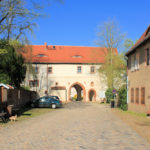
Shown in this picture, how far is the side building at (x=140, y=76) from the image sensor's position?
60.7ft

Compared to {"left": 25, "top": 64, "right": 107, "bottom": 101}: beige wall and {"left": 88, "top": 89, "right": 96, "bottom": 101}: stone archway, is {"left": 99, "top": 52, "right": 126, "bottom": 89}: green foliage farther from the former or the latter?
{"left": 88, "top": 89, "right": 96, "bottom": 101}: stone archway

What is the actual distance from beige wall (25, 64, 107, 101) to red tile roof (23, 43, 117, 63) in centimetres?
118

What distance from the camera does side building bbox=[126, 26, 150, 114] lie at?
18.5 metres

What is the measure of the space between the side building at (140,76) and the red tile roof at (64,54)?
74.3 ft

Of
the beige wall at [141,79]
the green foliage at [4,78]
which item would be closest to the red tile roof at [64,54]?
the green foliage at [4,78]

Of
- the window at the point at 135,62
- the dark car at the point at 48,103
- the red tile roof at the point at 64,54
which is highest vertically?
the red tile roof at the point at 64,54

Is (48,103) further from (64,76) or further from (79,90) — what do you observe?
(79,90)

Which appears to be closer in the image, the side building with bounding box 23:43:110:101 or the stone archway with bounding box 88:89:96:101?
the side building with bounding box 23:43:110:101

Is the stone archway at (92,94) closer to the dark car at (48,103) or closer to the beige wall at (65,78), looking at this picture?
the beige wall at (65,78)

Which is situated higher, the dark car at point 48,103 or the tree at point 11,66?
the tree at point 11,66

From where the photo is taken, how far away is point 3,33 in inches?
773

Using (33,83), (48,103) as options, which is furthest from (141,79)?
(33,83)

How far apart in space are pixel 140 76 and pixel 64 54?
32.5 m

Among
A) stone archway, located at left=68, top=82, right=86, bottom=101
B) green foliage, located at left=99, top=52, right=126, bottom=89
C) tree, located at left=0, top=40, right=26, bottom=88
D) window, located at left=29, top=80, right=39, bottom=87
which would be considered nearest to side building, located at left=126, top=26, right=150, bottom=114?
tree, located at left=0, top=40, right=26, bottom=88
